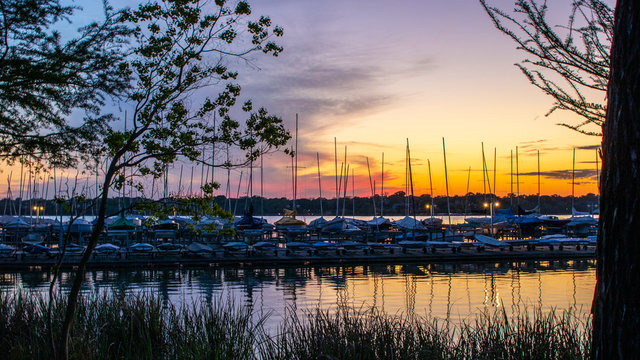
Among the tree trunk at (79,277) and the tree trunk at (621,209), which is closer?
the tree trunk at (621,209)

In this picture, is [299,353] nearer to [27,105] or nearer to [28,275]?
[27,105]

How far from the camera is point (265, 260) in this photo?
40.8 metres

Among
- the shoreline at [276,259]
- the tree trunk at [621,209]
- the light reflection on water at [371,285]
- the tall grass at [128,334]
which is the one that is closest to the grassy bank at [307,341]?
the tall grass at [128,334]

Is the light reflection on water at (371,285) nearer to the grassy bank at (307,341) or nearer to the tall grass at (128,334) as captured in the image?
the tall grass at (128,334)

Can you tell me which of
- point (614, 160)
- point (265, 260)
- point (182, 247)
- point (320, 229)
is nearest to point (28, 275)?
point (182, 247)

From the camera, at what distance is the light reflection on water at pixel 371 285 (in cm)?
2578

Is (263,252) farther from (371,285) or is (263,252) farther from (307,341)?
(307,341)

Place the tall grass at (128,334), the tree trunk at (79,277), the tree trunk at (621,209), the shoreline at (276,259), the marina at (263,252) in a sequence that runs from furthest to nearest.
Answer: the marina at (263,252)
the shoreline at (276,259)
the tall grass at (128,334)
the tree trunk at (79,277)
the tree trunk at (621,209)

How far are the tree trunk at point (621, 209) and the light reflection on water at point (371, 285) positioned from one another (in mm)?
16845

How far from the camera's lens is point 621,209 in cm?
441

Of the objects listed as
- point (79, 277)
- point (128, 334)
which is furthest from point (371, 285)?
point (79, 277)

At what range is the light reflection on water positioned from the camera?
25.8 meters

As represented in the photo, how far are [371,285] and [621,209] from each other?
28.5 meters

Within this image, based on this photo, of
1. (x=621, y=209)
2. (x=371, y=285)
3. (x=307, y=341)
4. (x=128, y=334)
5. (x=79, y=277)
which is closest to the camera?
(x=621, y=209)
